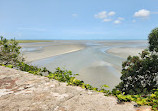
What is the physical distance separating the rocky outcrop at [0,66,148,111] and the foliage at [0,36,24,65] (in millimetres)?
4735

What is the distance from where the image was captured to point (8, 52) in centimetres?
756

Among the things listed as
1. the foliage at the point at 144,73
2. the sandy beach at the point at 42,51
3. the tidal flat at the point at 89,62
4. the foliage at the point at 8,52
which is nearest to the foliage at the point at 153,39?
the foliage at the point at 144,73

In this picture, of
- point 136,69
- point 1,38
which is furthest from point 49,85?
point 1,38

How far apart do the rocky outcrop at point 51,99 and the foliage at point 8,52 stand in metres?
4.74

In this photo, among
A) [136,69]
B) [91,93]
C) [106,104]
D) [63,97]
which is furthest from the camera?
[136,69]

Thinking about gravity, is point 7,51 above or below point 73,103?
above

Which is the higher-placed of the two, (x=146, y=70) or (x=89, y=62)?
(x=146, y=70)

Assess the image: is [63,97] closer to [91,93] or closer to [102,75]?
[91,93]

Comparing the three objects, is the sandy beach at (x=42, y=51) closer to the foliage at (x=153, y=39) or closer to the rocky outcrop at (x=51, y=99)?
the rocky outcrop at (x=51, y=99)

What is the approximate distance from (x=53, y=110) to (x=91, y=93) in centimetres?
103

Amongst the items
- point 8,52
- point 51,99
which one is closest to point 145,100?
point 51,99

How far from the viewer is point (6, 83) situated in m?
3.34

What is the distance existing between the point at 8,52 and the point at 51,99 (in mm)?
6613

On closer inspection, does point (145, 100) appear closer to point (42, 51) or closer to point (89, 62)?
point (89, 62)
